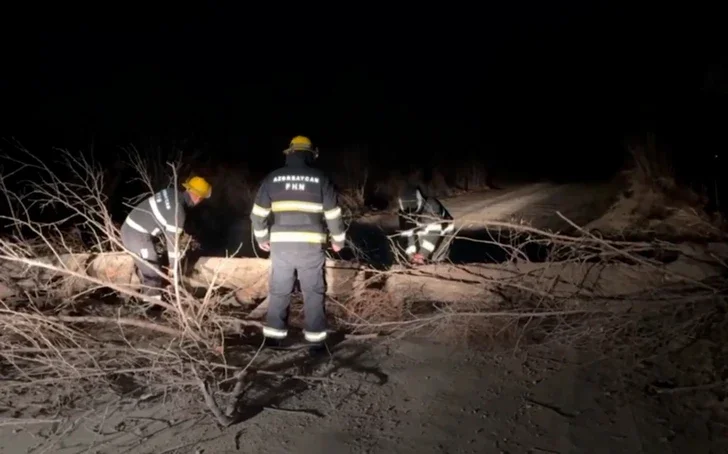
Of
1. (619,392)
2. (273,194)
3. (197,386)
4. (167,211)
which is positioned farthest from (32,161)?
(619,392)

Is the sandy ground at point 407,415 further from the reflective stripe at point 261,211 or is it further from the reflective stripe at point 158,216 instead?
the reflective stripe at point 158,216

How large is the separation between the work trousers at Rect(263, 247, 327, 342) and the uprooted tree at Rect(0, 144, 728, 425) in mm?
233

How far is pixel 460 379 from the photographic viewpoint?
13.3 ft

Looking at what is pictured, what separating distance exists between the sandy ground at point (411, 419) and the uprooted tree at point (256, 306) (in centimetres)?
17

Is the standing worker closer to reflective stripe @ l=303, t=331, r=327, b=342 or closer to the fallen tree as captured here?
reflective stripe @ l=303, t=331, r=327, b=342

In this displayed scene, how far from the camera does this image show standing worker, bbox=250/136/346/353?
4.73 meters

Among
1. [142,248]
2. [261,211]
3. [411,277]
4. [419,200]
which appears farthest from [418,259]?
[142,248]

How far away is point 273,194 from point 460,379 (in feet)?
6.29

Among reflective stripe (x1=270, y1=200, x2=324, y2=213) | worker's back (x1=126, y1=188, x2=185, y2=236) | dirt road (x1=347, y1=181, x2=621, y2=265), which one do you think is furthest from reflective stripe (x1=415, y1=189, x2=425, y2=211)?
dirt road (x1=347, y1=181, x2=621, y2=265)

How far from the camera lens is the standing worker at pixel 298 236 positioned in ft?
15.5

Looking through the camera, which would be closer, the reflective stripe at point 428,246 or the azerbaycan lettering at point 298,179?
the azerbaycan lettering at point 298,179

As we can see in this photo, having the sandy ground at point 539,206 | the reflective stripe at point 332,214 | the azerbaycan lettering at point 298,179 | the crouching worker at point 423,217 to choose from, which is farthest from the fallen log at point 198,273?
the sandy ground at point 539,206

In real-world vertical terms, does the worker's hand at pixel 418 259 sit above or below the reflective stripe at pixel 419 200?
below

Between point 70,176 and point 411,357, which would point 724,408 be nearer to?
point 411,357
